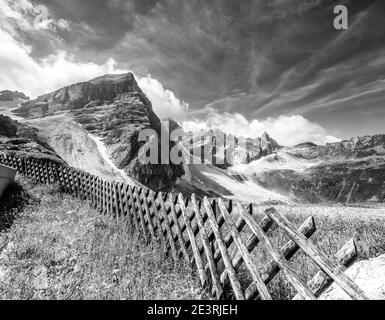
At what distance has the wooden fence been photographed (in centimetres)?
322

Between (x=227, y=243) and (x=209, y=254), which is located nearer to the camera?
(x=227, y=243)

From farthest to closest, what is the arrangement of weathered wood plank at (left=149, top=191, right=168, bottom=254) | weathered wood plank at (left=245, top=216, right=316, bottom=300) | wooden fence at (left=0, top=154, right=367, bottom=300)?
weathered wood plank at (left=149, top=191, right=168, bottom=254), weathered wood plank at (left=245, top=216, right=316, bottom=300), wooden fence at (left=0, top=154, right=367, bottom=300)

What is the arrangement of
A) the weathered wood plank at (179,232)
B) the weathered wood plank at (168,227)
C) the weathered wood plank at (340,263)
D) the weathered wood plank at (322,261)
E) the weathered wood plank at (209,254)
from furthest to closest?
the weathered wood plank at (168,227)
the weathered wood plank at (179,232)
the weathered wood plank at (209,254)
the weathered wood plank at (340,263)
the weathered wood plank at (322,261)

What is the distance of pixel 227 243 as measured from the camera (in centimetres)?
475

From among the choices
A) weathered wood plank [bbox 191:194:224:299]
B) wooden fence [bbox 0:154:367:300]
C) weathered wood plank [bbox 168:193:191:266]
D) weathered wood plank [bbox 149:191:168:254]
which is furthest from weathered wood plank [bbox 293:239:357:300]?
weathered wood plank [bbox 149:191:168:254]

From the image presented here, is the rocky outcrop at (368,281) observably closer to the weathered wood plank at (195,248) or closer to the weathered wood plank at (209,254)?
the weathered wood plank at (209,254)

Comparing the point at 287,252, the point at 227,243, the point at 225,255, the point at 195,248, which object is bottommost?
the point at 195,248

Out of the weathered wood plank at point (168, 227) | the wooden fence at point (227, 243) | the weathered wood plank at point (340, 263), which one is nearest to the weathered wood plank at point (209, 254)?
the wooden fence at point (227, 243)

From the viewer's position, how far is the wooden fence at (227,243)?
3.22 m

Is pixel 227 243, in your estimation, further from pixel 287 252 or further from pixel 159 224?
pixel 159 224

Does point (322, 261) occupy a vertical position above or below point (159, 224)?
above

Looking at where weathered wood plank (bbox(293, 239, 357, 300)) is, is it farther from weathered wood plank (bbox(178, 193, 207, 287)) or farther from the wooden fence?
weathered wood plank (bbox(178, 193, 207, 287))

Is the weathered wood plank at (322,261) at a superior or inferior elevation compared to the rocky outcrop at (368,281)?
superior

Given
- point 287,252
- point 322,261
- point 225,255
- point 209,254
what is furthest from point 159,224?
point 322,261
